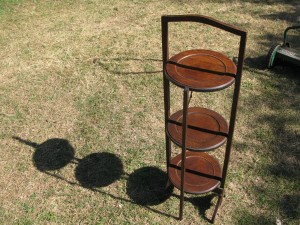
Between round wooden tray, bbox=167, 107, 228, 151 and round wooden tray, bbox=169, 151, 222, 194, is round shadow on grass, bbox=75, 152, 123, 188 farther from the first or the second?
round wooden tray, bbox=167, 107, 228, 151

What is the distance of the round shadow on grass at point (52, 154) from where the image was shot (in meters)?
5.09

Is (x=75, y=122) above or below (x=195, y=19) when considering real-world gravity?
below

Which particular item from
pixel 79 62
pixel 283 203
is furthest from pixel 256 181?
pixel 79 62

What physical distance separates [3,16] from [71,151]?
207 inches

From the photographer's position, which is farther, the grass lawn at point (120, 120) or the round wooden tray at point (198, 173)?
the grass lawn at point (120, 120)

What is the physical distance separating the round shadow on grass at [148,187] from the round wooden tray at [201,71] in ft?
6.35

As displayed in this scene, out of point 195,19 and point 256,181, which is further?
point 256,181

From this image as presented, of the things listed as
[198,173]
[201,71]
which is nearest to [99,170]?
[198,173]

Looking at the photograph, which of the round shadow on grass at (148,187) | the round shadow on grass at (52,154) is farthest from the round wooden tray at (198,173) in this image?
the round shadow on grass at (52,154)

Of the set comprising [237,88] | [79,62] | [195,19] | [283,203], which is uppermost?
[195,19]

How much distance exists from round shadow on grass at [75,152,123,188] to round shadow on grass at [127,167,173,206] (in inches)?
9.5

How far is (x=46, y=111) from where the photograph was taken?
5961mm

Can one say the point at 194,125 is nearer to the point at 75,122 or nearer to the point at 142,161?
the point at 142,161

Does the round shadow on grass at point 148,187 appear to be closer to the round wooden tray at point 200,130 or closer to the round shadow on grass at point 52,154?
the round shadow on grass at point 52,154
